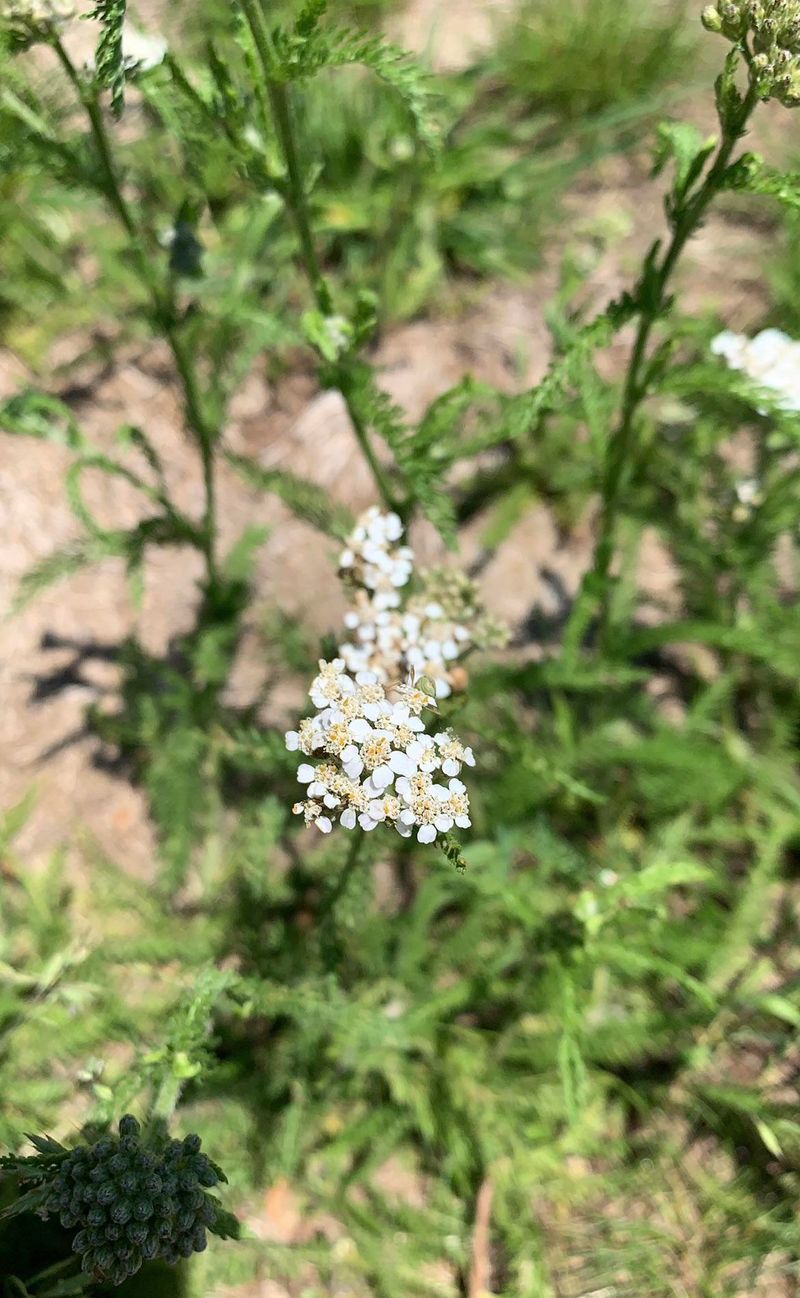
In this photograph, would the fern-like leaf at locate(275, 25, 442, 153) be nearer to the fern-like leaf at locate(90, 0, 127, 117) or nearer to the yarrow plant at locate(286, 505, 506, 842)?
the fern-like leaf at locate(90, 0, 127, 117)

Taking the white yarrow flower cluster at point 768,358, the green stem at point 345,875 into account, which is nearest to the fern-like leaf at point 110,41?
the green stem at point 345,875

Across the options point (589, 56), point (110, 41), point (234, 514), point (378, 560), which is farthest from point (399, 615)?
point (589, 56)

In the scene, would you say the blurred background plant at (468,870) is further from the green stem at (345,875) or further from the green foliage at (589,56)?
the green foliage at (589,56)

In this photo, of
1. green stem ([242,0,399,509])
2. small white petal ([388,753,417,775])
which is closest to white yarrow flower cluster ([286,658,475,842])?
small white petal ([388,753,417,775])

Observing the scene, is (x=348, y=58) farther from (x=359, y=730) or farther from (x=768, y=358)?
(x=768, y=358)

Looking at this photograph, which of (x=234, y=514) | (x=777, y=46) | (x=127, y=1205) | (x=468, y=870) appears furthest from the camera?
(x=234, y=514)
